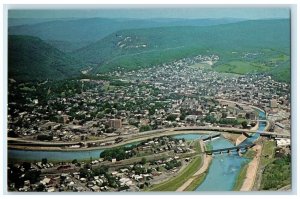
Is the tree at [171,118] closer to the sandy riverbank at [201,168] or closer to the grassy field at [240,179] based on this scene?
the sandy riverbank at [201,168]

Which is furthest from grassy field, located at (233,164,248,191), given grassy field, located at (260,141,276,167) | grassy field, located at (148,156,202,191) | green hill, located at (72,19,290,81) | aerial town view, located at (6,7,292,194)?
green hill, located at (72,19,290,81)

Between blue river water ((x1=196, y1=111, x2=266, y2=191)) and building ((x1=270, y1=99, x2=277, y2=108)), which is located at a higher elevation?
building ((x1=270, y1=99, x2=277, y2=108))

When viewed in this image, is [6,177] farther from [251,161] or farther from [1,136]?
[251,161]

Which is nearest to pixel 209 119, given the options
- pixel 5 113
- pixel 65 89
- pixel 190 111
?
pixel 190 111

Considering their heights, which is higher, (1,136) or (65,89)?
(65,89)

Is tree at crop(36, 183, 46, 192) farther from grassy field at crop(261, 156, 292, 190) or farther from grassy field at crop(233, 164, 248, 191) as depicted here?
grassy field at crop(261, 156, 292, 190)

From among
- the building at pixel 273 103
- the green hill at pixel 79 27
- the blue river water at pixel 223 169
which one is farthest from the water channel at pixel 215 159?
the green hill at pixel 79 27
